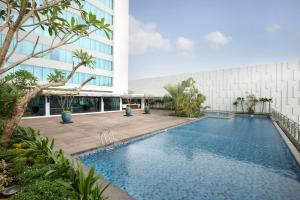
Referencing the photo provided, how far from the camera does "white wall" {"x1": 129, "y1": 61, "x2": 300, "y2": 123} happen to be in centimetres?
2898

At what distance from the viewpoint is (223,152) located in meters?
10.6

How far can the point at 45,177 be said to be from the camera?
4535 mm

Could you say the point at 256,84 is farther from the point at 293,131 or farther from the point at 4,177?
the point at 4,177

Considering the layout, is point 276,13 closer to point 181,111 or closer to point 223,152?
point 181,111

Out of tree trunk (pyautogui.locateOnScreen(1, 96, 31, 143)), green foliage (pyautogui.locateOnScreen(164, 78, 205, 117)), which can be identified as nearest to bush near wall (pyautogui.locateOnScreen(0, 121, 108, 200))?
tree trunk (pyautogui.locateOnScreen(1, 96, 31, 143))

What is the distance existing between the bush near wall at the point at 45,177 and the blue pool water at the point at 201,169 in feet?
7.74

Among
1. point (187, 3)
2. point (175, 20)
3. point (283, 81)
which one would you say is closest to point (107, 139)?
point (187, 3)

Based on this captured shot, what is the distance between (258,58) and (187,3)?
20800 millimetres

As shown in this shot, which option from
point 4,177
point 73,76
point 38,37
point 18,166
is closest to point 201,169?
point 18,166

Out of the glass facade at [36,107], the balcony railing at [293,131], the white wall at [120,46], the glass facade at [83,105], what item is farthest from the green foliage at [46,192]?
the white wall at [120,46]

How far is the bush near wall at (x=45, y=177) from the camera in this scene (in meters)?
3.78

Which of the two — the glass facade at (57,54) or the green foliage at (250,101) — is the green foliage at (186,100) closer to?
the green foliage at (250,101)

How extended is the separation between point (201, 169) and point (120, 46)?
106 feet

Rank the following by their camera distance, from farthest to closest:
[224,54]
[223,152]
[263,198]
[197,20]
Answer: [224,54] → [197,20] → [223,152] → [263,198]
